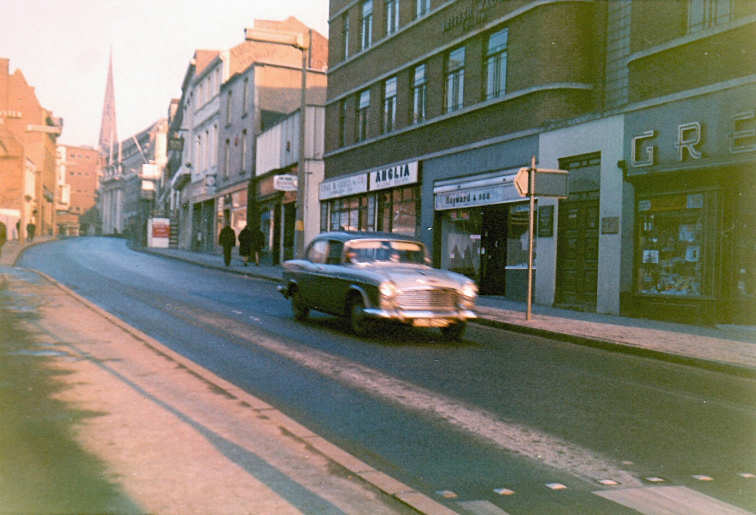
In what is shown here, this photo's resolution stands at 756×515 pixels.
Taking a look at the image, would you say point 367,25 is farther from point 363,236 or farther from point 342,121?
point 363,236

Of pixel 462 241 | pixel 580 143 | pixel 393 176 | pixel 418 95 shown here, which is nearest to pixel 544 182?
pixel 580 143

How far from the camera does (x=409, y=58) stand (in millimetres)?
23891

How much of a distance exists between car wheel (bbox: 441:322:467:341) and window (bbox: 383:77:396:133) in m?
14.9

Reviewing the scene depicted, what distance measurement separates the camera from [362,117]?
2764 cm

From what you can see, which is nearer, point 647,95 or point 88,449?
point 88,449

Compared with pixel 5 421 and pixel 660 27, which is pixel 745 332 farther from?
pixel 5 421

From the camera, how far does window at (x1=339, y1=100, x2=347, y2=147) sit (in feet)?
95.6

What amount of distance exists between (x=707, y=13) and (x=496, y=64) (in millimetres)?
6375

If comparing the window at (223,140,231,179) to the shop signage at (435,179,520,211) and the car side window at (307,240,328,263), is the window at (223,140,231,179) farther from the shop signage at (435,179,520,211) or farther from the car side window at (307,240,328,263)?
the car side window at (307,240,328,263)

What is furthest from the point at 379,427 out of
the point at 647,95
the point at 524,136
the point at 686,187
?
the point at 524,136

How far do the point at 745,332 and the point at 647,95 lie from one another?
17.1 feet

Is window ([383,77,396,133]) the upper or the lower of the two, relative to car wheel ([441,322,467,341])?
upper

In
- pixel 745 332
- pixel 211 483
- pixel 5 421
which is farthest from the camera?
pixel 745 332

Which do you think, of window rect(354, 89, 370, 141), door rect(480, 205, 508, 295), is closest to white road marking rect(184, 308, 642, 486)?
door rect(480, 205, 508, 295)
